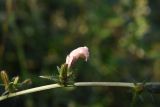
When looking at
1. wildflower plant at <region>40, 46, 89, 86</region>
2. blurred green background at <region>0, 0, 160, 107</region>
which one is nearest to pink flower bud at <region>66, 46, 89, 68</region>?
wildflower plant at <region>40, 46, 89, 86</region>

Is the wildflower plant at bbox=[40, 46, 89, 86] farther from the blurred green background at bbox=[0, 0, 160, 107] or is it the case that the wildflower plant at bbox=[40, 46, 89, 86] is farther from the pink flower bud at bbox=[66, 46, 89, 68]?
the blurred green background at bbox=[0, 0, 160, 107]

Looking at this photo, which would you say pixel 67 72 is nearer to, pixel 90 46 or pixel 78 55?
pixel 78 55

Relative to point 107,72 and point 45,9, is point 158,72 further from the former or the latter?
point 45,9

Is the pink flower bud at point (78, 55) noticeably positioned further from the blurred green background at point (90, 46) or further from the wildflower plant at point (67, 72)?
the blurred green background at point (90, 46)

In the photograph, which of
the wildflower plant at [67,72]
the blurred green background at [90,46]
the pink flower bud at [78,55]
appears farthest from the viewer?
the blurred green background at [90,46]

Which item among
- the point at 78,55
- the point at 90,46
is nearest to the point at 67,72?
the point at 78,55

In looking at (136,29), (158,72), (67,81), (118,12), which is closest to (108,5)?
(118,12)

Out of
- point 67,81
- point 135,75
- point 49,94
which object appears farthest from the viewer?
point 135,75

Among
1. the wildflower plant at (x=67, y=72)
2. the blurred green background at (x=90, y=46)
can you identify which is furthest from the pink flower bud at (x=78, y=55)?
the blurred green background at (x=90, y=46)
